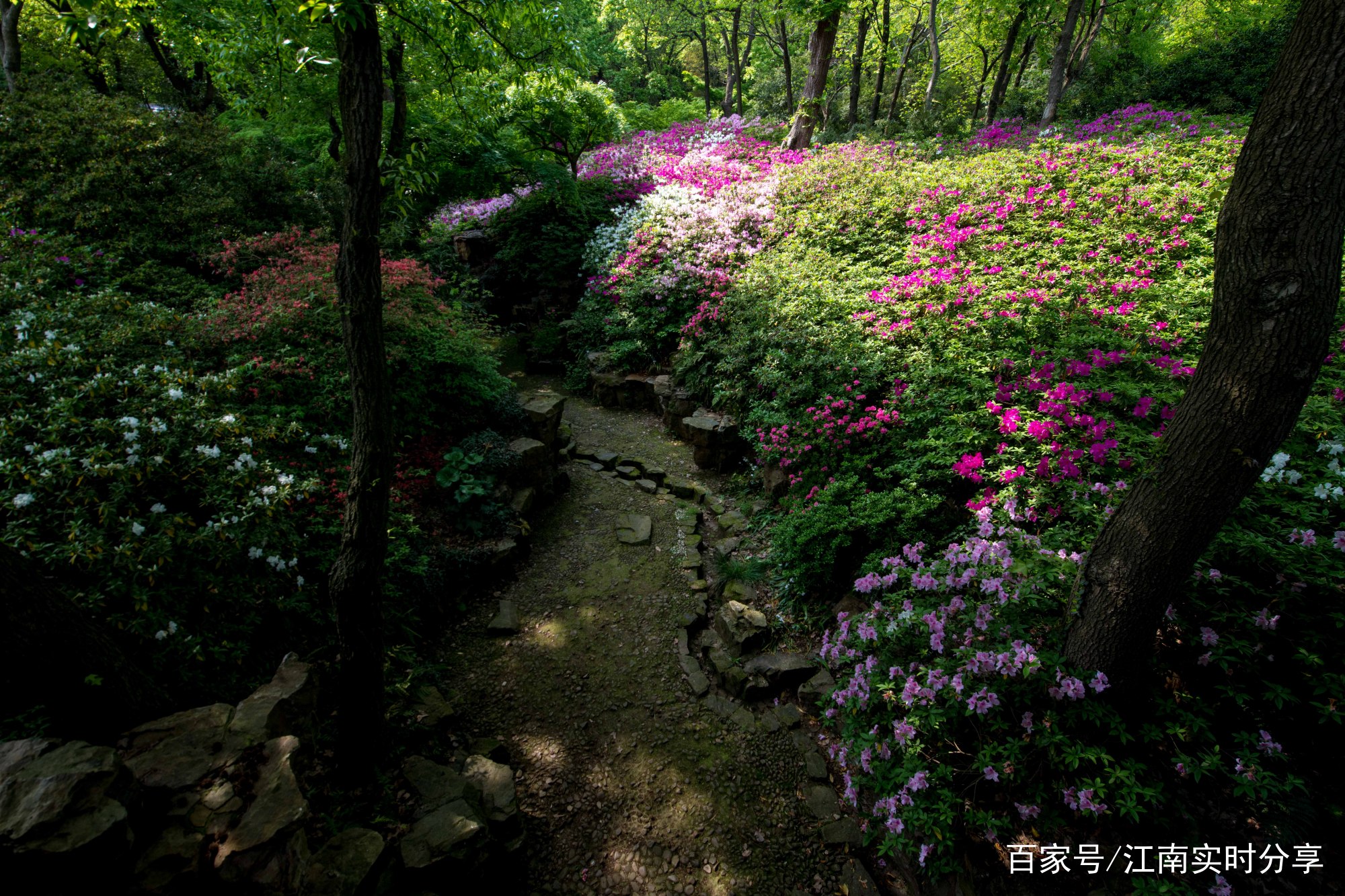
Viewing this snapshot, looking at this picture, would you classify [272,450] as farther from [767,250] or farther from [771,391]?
[767,250]

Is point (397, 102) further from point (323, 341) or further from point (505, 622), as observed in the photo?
point (505, 622)

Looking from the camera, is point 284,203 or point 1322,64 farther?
point 284,203

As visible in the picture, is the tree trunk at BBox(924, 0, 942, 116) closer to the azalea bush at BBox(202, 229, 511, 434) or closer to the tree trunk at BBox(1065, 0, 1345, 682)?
the azalea bush at BBox(202, 229, 511, 434)

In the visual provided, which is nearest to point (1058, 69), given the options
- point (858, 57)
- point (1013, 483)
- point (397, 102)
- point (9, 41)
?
point (858, 57)

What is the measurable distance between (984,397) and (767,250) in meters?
5.21

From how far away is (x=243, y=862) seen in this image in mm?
2145

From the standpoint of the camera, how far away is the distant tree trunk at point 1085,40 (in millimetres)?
Answer: 15266

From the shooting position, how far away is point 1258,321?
2.03 meters

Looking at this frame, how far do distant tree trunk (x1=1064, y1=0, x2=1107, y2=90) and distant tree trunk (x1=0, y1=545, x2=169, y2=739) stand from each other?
71.2ft

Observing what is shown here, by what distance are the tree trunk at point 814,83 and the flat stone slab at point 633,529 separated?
10620 mm

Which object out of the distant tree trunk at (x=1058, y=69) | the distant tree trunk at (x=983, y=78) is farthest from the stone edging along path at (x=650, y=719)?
the distant tree trunk at (x=983, y=78)

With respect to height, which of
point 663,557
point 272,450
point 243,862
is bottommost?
point 663,557

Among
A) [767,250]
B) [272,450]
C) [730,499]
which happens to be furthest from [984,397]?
[272,450]

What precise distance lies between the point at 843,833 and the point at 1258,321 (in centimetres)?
326
